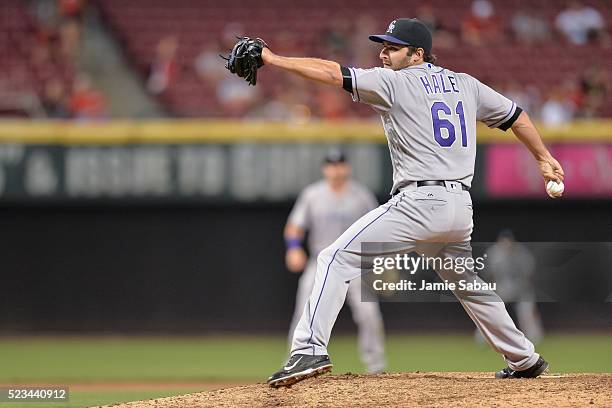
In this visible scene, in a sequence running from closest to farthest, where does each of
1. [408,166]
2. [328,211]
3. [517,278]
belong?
[408,166] < [328,211] < [517,278]

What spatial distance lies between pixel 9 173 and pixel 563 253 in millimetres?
6075

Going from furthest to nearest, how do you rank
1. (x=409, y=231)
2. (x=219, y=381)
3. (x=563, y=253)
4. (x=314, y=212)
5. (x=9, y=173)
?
(x=9, y=173)
(x=563, y=253)
(x=314, y=212)
(x=219, y=381)
(x=409, y=231)

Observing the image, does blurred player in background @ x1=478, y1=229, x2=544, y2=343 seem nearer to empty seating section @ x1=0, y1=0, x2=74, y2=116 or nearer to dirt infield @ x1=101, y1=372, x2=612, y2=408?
dirt infield @ x1=101, y1=372, x2=612, y2=408

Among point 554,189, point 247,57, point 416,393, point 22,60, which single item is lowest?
point 416,393

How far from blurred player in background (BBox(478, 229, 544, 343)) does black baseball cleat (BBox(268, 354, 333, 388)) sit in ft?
19.1

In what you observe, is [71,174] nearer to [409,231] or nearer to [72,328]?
[72,328]

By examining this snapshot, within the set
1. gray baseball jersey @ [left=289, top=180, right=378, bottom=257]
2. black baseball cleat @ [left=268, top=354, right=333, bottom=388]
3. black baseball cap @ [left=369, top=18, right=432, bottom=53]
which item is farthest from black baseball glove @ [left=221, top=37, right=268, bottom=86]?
gray baseball jersey @ [left=289, top=180, right=378, bottom=257]

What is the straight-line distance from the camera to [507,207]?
40.6 ft

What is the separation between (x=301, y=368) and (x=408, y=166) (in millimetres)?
1167

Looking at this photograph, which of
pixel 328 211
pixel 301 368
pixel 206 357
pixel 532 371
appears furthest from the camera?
pixel 206 357

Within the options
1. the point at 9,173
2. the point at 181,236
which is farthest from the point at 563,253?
the point at 9,173

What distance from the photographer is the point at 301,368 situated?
5.12 meters

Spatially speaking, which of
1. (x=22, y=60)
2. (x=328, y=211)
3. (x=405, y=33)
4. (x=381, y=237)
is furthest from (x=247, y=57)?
(x=22, y=60)

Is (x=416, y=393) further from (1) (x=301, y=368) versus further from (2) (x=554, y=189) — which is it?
(2) (x=554, y=189)
